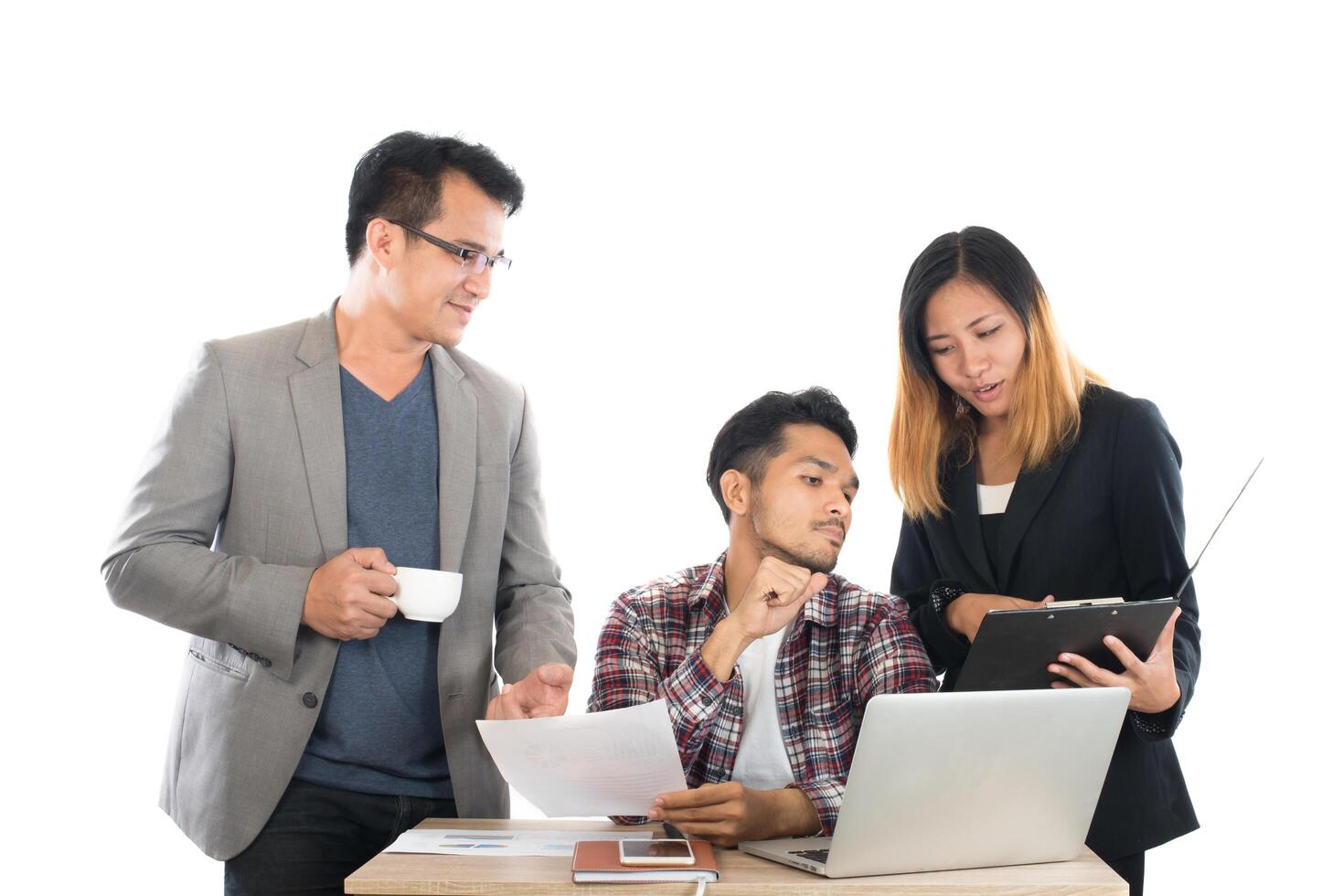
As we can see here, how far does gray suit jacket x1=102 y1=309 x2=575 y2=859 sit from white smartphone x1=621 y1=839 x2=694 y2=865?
0.46 m

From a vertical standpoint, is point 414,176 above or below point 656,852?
above

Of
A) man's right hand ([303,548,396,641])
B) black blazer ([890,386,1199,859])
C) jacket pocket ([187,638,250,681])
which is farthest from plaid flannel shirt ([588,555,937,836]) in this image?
jacket pocket ([187,638,250,681])

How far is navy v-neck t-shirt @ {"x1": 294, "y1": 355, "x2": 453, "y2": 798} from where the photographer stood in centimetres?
190

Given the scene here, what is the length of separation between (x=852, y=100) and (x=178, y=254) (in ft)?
6.46

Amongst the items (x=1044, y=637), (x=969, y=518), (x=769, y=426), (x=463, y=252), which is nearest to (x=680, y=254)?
(x=769, y=426)

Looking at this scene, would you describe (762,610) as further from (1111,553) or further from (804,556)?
(1111,553)

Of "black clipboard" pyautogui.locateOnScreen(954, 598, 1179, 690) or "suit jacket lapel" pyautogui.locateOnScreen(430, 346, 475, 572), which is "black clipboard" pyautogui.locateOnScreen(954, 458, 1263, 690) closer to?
"black clipboard" pyautogui.locateOnScreen(954, 598, 1179, 690)

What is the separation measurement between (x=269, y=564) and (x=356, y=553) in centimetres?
18

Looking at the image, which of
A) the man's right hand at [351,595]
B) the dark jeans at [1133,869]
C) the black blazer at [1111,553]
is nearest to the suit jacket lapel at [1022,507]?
the black blazer at [1111,553]

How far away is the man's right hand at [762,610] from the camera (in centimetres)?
183

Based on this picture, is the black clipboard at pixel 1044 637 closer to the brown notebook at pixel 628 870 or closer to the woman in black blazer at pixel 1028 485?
the woman in black blazer at pixel 1028 485

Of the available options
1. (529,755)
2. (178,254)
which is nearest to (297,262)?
(178,254)

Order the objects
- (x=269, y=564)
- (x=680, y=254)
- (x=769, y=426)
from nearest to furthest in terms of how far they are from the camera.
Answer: (x=269, y=564)
(x=769, y=426)
(x=680, y=254)

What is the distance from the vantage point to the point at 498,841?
168 centimetres
